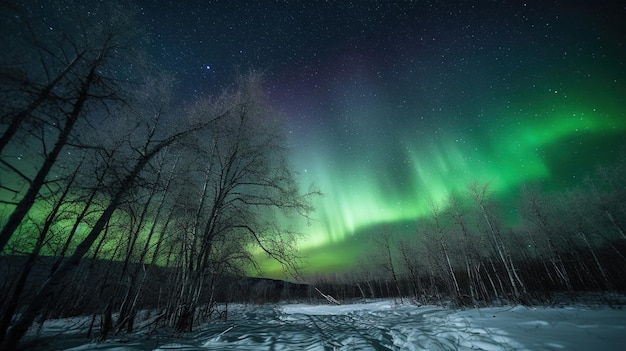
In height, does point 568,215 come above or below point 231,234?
above

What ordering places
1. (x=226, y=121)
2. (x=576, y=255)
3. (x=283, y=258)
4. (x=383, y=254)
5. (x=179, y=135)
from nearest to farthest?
(x=179, y=135) < (x=283, y=258) < (x=226, y=121) < (x=576, y=255) < (x=383, y=254)

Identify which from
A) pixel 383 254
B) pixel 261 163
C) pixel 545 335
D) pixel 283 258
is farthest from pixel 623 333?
pixel 383 254

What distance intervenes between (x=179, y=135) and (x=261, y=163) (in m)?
2.87

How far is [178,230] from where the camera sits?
318 inches

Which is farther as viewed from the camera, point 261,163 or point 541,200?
point 541,200

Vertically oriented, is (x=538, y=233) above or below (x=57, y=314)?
above

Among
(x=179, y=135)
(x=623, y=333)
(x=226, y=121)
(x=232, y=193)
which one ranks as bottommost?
(x=623, y=333)

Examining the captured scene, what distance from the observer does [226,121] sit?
832 cm

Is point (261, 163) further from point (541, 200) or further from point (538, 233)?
point (538, 233)

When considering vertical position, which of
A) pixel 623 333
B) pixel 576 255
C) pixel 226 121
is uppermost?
pixel 226 121

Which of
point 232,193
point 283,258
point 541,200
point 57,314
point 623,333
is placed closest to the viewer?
point 623,333

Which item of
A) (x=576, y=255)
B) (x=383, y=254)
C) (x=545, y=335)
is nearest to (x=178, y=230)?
(x=545, y=335)

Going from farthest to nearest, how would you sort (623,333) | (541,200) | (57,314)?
(541,200)
(57,314)
(623,333)

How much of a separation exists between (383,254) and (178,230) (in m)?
35.0
